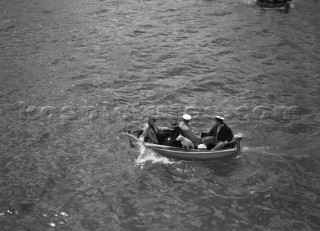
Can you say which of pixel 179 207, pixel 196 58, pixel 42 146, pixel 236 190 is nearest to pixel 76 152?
pixel 42 146

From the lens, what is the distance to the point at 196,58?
28.6 m

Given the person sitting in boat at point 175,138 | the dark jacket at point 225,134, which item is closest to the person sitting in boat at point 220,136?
the dark jacket at point 225,134

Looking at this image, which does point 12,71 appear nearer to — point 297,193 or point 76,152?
point 76,152

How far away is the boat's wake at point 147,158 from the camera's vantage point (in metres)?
18.0

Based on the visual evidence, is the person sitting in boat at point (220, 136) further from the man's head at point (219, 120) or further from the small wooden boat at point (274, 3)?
the small wooden boat at point (274, 3)

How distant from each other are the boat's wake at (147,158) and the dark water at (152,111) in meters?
0.06

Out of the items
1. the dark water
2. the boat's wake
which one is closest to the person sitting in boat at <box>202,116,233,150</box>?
the dark water

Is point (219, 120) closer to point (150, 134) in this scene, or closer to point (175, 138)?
point (175, 138)

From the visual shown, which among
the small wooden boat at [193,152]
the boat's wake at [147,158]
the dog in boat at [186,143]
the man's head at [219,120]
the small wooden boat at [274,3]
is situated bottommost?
the boat's wake at [147,158]

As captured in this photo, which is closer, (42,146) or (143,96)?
(42,146)

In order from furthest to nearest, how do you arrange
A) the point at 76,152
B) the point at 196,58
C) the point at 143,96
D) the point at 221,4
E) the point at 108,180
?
the point at 221,4
the point at 196,58
the point at 143,96
the point at 76,152
the point at 108,180

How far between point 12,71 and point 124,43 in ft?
29.6

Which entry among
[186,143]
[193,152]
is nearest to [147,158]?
[186,143]

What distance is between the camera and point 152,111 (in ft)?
72.7
